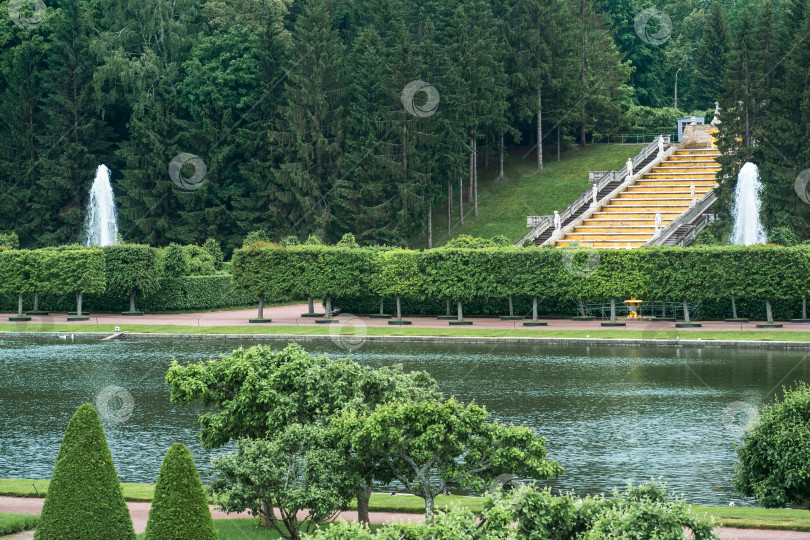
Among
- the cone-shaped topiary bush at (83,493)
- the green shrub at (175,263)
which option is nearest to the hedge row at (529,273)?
the green shrub at (175,263)

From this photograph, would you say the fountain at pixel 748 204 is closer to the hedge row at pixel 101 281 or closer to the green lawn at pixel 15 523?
the hedge row at pixel 101 281

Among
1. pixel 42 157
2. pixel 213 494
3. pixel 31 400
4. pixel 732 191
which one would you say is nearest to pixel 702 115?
pixel 732 191

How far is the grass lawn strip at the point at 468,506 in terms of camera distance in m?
17.7

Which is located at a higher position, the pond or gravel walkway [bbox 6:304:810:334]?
gravel walkway [bbox 6:304:810:334]

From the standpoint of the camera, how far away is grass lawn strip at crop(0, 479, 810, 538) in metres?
17.7

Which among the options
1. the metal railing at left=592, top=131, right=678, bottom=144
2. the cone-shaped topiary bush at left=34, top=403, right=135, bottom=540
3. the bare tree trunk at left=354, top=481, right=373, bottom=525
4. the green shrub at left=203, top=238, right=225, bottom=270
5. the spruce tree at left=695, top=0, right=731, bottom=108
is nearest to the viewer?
the cone-shaped topiary bush at left=34, top=403, right=135, bottom=540

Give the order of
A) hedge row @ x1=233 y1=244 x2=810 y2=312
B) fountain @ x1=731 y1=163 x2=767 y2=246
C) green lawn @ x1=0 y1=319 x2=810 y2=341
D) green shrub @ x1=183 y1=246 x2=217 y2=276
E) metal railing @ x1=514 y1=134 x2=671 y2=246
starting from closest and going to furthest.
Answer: green lawn @ x1=0 y1=319 x2=810 y2=341 < hedge row @ x1=233 y1=244 x2=810 y2=312 < green shrub @ x1=183 y1=246 x2=217 y2=276 < fountain @ x1=731 y1=163 x2=767 y2=246 < metal railing @ x1=514 y1=134 x2=671 y2=246

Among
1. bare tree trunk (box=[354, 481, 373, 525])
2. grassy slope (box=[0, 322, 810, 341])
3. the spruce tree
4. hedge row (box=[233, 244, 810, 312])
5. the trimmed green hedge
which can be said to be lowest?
grassy slope (box=[0, 322, 810, 341])

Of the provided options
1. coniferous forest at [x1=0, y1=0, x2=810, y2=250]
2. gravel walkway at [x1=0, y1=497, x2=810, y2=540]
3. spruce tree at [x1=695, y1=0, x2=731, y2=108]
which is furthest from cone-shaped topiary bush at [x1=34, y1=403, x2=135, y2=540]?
spruce tree at [x1=695, y1=0, x2=731, y2=108]

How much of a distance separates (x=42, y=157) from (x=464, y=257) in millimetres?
49020

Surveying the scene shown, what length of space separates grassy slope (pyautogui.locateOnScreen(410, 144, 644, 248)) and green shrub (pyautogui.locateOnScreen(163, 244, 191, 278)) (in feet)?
74.5

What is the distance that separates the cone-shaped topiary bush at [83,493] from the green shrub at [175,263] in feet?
168

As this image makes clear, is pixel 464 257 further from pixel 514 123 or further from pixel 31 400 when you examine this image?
pixel 514 123

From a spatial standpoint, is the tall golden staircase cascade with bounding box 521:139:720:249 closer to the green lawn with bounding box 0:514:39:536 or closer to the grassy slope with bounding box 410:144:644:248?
the grassy slope with bounding box 410:144:644:248
